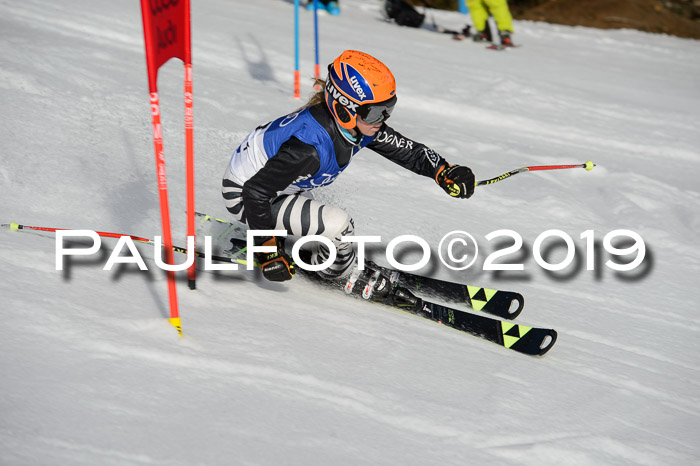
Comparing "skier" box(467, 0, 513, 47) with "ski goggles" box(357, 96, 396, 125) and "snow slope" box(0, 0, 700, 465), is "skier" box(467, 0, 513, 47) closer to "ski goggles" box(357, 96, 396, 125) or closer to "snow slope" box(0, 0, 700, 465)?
"snow slope" box(0, 0, 700, 465)

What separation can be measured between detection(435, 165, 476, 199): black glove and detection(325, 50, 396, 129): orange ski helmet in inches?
26.9

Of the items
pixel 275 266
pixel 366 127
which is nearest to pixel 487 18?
pixel 366 127

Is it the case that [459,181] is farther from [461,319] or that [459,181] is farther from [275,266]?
[275,266]

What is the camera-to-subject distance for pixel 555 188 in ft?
19.4

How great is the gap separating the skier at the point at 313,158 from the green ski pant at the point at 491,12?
7454 millimetres

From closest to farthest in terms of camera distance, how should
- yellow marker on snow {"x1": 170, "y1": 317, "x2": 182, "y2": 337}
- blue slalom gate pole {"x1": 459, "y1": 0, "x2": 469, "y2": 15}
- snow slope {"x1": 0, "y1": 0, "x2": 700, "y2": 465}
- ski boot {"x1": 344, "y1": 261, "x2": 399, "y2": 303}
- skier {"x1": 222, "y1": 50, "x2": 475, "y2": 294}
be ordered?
snow slope {"x1": 0, "y1": 0, "x2": 700, "y2": 465} < yellow marker on snow {"x1": 170, "y1": 317, "x2": 182, "y2": 337} < skier {"x1": 222, "y1": 50, "x2": 475, "y2": 294} < ski boot {"x1": 344, "y1": 261, "x2": 399, "y2": 303} < blue slalom gate pole {"x1": 459, "y1": 0, "x2": 469, "y2": 15}

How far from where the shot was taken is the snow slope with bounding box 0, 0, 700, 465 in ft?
7.39

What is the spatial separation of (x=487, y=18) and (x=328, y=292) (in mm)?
8239

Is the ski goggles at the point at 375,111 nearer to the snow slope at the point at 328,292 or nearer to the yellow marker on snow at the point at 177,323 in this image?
the snow slope at the point at 328,292

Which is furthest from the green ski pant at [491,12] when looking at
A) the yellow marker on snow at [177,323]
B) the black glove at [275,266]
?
the yellow marker on snow at [177,323]

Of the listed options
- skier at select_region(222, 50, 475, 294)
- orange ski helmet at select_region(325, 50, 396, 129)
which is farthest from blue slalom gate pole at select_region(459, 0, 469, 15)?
orange ski helmet at select_region(325, 50, 396, 129)

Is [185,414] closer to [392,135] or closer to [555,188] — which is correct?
[392,135]

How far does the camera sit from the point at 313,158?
314 centimetres

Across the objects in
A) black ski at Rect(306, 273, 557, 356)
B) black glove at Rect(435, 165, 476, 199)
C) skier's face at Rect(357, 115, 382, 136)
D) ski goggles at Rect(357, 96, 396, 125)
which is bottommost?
black ski at Rect(306, 273, 557, 356)
